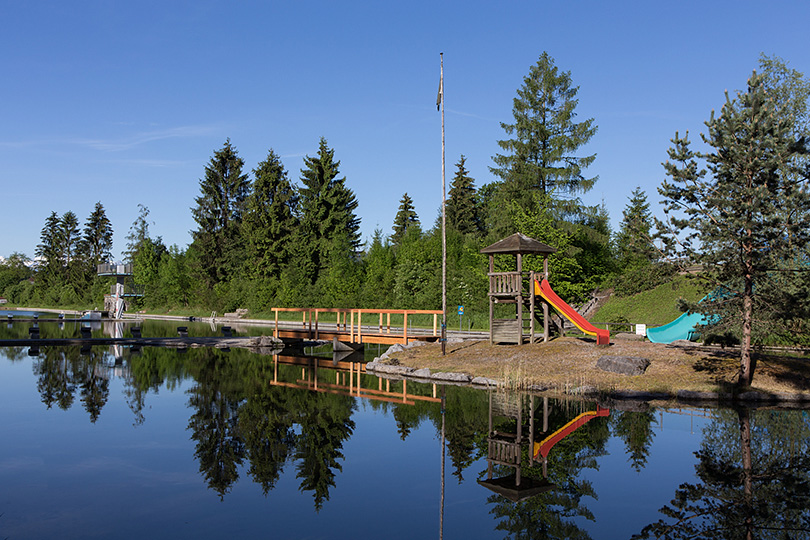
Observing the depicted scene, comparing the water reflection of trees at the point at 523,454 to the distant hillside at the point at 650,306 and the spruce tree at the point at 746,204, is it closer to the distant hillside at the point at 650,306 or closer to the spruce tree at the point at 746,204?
the spruce tree at the point at 746,204

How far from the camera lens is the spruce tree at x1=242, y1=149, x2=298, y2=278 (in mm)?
67625

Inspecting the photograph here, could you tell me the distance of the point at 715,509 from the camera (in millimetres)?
8938

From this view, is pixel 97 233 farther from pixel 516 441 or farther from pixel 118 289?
pixel 516 441

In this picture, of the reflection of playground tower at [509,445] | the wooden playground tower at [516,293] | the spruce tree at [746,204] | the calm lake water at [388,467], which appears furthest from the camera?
the wooden playground tower at [516,293]

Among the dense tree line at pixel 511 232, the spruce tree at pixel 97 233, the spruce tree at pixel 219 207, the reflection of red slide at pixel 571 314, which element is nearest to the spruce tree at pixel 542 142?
the dense tree line at pixel 511 232

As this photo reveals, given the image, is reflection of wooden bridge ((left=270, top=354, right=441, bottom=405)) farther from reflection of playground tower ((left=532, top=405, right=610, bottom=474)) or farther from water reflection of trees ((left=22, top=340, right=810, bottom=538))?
reflection of playground tower ((left=532, top=405, right=610, bottom=474))

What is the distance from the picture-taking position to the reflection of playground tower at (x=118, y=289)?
6950cm

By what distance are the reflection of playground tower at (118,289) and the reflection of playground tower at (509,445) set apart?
60.8 meters

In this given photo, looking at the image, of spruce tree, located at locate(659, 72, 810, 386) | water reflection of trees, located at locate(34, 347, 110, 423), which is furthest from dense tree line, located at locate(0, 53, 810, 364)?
water reflection of trees, located at locate(34, 347, 110, 423)

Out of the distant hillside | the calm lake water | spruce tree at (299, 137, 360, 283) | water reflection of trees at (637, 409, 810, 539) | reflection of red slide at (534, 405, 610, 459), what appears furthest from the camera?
spruce tree at (299, 137, 360, 283)

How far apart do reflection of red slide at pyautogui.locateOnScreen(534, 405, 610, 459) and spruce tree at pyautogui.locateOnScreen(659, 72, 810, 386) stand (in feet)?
15.1

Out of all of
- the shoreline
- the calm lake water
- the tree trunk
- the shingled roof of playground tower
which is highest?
the shingled roof of playground tower

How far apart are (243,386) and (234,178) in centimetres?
6160

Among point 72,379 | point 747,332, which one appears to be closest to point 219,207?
point 72,379
